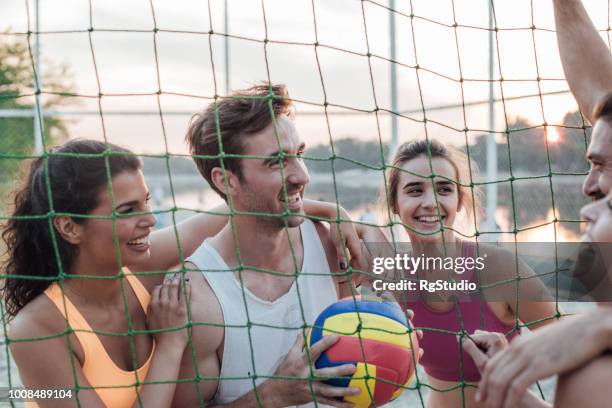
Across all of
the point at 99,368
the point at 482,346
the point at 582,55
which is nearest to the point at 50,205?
the point at 99,368

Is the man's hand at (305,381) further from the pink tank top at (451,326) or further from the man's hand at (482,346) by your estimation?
the pink tank top at (451,326)

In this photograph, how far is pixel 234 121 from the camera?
2.41 metres

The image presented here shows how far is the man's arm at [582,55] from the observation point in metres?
2.14

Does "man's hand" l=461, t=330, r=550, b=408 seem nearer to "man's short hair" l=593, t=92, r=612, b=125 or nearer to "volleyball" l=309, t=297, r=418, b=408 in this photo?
"volleyball" l=309, t=297, r=418, b=408

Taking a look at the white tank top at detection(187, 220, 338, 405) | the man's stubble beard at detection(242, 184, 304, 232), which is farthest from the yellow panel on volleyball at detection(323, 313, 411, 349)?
the man's stubble beard at detection(242, 184, 304, 232)

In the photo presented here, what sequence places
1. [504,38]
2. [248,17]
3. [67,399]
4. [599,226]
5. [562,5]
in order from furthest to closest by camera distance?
[248,17]
[504,38]
[562,5]
[67,399]
[599,226]

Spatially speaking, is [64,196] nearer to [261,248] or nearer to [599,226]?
[261,248]

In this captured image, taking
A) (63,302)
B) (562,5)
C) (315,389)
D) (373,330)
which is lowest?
(315,389)

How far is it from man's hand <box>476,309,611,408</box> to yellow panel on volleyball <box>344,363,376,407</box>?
0.59 meters

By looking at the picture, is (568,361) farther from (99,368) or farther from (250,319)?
(99,368)

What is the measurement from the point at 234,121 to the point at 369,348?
0.91 meters

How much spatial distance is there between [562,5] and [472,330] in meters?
1.12

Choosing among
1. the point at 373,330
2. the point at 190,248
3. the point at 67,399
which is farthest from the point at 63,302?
the point at 373,330

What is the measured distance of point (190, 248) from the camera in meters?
2.51
